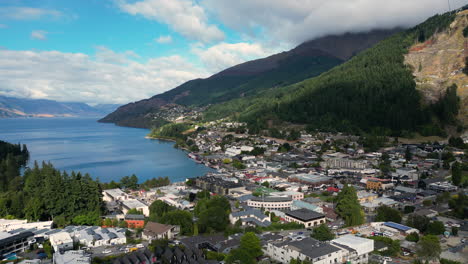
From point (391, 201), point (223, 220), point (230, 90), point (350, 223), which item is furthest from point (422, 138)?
point (230, 90)

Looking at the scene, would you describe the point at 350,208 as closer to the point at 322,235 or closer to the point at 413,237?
the point at 413,237

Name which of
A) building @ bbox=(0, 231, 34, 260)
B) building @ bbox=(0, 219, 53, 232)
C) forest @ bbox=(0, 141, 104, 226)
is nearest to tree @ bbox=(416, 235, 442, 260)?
forest @ bbox=(0, 141, 104, 226)

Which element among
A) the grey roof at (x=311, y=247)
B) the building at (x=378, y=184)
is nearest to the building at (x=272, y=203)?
the grey roof at (x=311, y=247)

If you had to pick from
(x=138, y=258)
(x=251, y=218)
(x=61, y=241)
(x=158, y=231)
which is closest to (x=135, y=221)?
(x=158, y=231)

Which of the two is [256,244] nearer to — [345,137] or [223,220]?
[223,220]

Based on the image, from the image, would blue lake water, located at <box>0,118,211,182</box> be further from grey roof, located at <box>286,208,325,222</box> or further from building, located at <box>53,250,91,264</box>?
building, located at <box>53,250,91,264</box>

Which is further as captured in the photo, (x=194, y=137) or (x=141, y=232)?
(x=194, y=137)

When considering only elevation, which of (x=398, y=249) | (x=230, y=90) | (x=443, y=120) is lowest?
(x=398, y=249)
